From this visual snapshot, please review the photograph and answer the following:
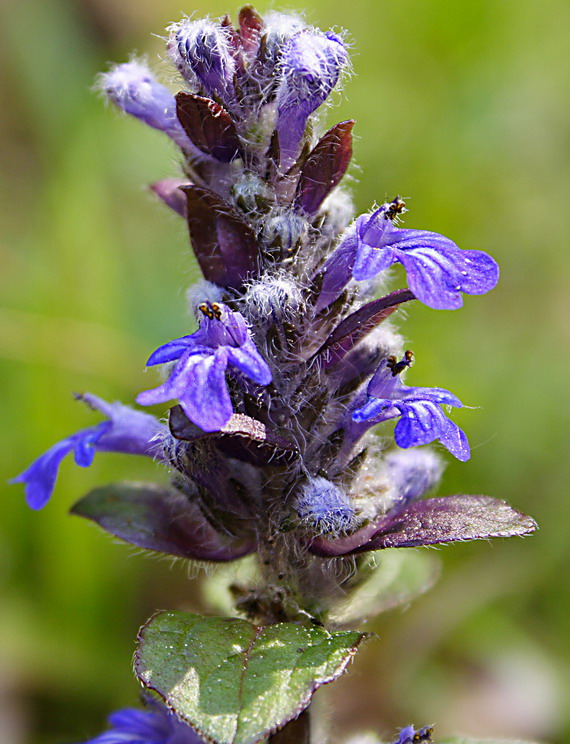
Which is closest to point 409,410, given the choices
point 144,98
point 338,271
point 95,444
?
point 338,271

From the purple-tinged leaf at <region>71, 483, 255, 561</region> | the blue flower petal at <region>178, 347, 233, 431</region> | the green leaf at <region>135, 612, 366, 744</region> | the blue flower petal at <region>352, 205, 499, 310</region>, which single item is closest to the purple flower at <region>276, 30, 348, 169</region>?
the blue flower petal at <region>352, 205, 499, 310</region>

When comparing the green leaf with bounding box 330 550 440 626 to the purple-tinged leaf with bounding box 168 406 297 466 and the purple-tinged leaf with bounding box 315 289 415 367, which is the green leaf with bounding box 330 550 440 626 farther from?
the purple-tinged leaf with bounding box 315 289 415 367

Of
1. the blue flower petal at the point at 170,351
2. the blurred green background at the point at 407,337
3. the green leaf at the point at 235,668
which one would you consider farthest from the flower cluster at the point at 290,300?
the blurred green background at the point at 407,337

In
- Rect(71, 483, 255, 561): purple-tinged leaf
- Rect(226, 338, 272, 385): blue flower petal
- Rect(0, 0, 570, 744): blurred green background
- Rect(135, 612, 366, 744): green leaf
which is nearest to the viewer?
Rect(135, 612, 366, 744): green leaf

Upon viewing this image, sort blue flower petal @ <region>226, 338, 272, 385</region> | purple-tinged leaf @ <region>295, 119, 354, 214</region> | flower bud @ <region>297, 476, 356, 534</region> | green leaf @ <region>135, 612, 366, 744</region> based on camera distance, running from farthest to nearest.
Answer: purple-tinged leaf @ <region>295, 119, 354, 214</region> → flower bud @ <region>297, 476, 356, 534</region> → blue flower petal @ <region>226, 338, 272, 385</region> → green leaf @ <region>135, 612, 366, 744</region>

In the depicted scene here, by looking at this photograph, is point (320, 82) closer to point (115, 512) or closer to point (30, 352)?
point (115, 512)
